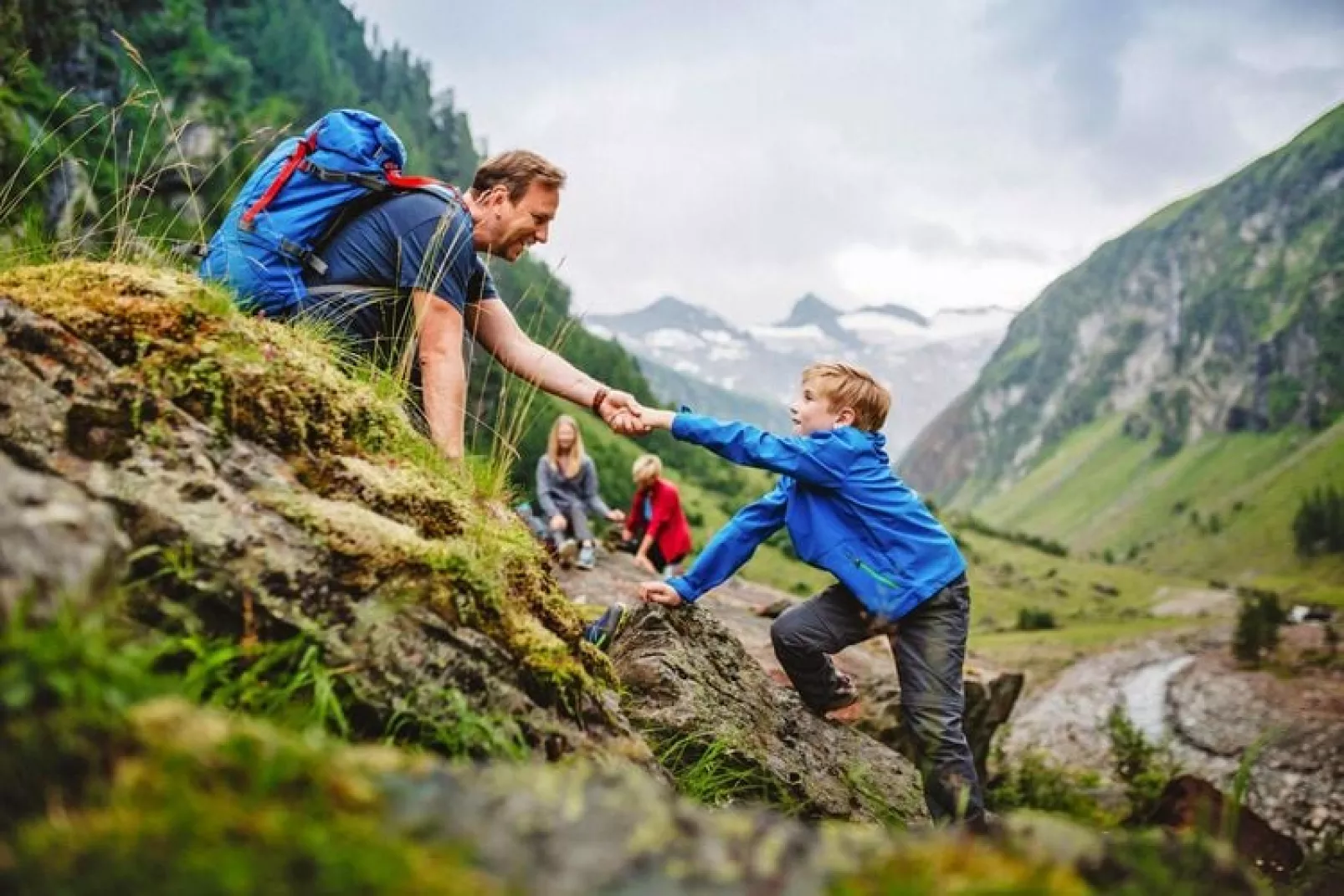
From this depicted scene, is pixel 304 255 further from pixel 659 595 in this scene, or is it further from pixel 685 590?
pixel 685 590

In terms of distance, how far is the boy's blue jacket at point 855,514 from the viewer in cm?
564

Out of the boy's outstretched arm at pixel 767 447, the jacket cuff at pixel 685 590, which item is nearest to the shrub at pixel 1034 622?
the jacket cuff at pixel 685 590

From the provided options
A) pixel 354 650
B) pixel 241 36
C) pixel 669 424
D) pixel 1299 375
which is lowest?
pixel 354 650

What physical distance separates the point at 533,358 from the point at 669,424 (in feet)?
3.14

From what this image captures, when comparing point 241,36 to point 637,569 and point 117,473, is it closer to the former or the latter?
point 637,569

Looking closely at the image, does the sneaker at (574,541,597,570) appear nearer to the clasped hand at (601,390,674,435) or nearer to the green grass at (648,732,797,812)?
the clasped hand at (601,390,674,435)

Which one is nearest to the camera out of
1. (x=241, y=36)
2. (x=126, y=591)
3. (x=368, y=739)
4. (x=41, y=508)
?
(x=41, y=508)

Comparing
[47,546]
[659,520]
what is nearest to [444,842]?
[47,546]

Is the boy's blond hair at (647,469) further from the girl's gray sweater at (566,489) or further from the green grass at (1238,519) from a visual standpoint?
the green grass at (1238,519)

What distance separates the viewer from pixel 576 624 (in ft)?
14.6

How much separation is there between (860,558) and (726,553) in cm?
92

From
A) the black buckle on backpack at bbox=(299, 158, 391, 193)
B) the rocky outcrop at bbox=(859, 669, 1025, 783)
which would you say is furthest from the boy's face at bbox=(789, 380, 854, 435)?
the rocky outcrop at bbox=(859, 669, 1025, 783)

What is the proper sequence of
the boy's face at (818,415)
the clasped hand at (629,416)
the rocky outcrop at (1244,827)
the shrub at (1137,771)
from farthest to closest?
the shrub at (1137,771) → the rocky outcrop at (1244,827) → the boy's face at (818,415) → the clasped hand at (629,416)

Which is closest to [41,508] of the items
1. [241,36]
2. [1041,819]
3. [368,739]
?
[368,739]
